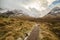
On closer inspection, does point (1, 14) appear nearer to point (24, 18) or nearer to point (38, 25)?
point (24, 18)

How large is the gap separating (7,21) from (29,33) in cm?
188

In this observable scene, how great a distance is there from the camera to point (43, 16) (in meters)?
11.5

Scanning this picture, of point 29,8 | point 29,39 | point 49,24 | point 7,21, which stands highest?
point 29,8

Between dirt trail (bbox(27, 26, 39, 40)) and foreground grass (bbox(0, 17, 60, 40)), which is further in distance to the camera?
dirt trail (bbox(27, 26, 39, 40))

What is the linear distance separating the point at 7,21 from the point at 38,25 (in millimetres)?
2290

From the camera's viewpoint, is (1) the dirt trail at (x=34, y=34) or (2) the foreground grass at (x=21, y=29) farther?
(1) the dirt trail at (x=34, y=34)

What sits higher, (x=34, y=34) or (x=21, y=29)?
(x=21, y=29)

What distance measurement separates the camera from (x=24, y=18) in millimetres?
11500

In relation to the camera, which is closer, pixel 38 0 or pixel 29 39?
pixel 29 39

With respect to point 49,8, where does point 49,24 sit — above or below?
below

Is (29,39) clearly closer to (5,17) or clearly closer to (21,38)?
(21,38)

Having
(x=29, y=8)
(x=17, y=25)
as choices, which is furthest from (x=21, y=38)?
(x=29, y=8)

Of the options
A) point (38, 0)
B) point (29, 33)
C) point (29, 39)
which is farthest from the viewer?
point (38, 0)

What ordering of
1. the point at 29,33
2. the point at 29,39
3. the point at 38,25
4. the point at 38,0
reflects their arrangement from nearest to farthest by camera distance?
the point at 29,39, the point at 29,33, the point at 38,25, the point at 38,0
